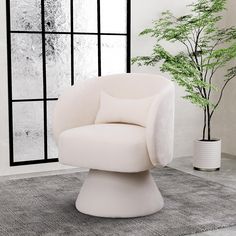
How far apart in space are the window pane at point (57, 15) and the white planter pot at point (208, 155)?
55.8 inches

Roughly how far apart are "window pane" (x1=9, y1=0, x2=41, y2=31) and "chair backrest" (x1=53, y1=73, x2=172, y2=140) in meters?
1.00

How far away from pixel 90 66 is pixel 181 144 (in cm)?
113

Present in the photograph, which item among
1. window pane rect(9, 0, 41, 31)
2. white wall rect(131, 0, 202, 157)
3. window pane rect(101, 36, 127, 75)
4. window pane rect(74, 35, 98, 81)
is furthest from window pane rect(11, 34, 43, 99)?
white wall rect(131, 0, 202, 157)

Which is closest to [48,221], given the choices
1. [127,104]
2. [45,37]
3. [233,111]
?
[127,104]

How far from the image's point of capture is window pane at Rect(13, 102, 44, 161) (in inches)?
155

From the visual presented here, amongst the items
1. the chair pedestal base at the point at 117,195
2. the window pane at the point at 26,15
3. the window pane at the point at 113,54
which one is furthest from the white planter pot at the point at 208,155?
the window pane at the point at 26,15

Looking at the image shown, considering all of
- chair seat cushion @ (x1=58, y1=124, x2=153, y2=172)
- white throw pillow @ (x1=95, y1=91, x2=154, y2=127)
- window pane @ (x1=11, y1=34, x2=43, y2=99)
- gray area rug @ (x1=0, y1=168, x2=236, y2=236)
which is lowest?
gray area rug @ (x1=0, y1=168, x2=236, y2=236)

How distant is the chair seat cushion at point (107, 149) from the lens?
2.67 m

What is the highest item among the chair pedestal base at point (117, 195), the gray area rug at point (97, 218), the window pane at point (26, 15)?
the window pane at point (26, 15)

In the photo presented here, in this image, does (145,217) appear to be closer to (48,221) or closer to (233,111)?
(48,221)

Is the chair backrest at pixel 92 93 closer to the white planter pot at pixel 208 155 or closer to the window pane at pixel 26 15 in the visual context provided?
the window pane at pixel 26 15

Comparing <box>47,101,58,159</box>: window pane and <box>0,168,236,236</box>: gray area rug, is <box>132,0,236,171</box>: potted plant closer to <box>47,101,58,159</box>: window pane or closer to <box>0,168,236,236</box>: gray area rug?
<box>0,168,236,236</box>: gray area rug

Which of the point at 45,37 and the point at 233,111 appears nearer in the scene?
the point at 45,37

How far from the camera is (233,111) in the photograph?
15.3 ft
